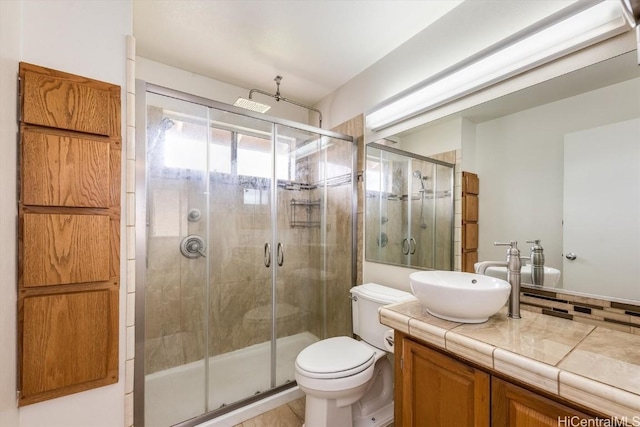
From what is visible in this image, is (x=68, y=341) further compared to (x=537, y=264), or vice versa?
(x=537, y=264)

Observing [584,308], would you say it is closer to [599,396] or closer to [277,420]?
[599,396]

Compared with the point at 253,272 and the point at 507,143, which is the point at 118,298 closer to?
the point at 253,272

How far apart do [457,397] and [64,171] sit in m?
1.75

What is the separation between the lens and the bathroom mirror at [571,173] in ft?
3.34

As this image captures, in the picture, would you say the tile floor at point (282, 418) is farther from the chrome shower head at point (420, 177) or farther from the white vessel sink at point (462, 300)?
the chrome shower head at point (420, 177)

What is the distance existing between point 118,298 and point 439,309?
1.41 m

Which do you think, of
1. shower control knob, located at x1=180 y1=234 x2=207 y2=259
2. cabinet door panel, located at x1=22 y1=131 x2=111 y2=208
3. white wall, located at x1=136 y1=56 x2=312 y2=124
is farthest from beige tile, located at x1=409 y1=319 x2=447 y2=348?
white wall, located at x1=136 y1=56 x2=312 y2=124

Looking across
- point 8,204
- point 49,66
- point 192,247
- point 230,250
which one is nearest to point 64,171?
point 8,204

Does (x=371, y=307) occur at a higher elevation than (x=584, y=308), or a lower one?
lower

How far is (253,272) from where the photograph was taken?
2.20 m

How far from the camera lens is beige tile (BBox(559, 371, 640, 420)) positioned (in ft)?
1.93

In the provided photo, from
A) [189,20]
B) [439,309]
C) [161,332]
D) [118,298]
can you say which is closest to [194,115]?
[189,20]

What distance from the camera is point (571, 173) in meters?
1.16

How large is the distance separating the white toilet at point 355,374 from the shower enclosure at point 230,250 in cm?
55
